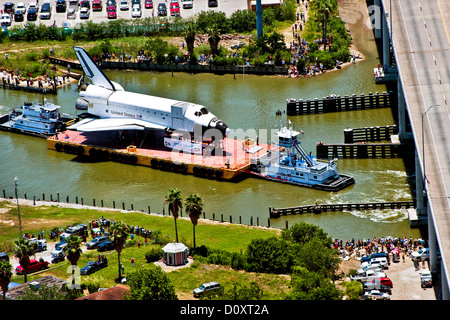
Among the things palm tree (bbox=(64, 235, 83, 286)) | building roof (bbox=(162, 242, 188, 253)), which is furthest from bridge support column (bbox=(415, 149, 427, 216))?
palm tree (bbox=(64, 235, 83, 286))

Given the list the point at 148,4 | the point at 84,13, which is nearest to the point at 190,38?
the point at 148,4

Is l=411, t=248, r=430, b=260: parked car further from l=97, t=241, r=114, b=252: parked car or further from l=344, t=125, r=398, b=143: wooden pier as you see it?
l=344, t=125, r=398, b=143: wooden pier

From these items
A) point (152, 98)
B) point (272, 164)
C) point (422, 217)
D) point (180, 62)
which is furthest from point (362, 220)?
point (180, 62)

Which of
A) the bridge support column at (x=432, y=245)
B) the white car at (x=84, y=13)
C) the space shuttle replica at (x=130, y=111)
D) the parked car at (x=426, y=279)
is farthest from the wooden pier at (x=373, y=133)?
the white car at (x=84, y=13)

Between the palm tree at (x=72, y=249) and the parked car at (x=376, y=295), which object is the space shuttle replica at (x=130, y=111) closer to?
the palm tree at (x=72, y=249)

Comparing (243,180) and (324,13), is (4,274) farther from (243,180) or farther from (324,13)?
(324,13)

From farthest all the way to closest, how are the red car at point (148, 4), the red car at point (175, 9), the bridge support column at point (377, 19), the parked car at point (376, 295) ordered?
1. the red car at point (148, 4)
2. the red car at point (175, 9)
3. the bridge support column at point (377, 19)
4. the parked car at point (376, 295)
